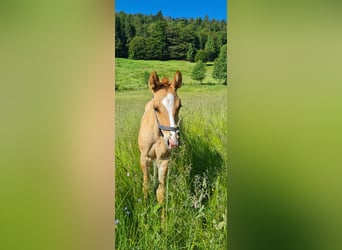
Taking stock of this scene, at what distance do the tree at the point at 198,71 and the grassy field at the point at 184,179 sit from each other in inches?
1.3

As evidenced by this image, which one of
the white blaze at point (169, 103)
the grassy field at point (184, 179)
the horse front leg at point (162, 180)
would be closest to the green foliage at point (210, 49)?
the grassy field at point (184, 179)

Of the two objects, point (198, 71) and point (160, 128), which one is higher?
point (198, 71)

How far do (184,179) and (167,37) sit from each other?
0.58 meters

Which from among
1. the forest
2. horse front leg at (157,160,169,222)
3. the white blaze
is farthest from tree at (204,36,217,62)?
horse front leg at (157,160,169,222)

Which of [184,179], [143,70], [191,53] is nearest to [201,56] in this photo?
[191,53]

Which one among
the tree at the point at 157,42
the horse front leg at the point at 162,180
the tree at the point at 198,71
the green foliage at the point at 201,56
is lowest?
the horse front leg at the point at 162,180

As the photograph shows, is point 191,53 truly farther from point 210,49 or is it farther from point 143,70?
point 143,70

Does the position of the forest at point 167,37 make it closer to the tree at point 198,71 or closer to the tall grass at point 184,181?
the tree at point 198,71

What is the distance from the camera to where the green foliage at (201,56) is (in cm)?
188

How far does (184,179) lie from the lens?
1.87 meters

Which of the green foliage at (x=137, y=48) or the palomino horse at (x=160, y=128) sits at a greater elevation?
the green foliage at (x=137, y=48)
